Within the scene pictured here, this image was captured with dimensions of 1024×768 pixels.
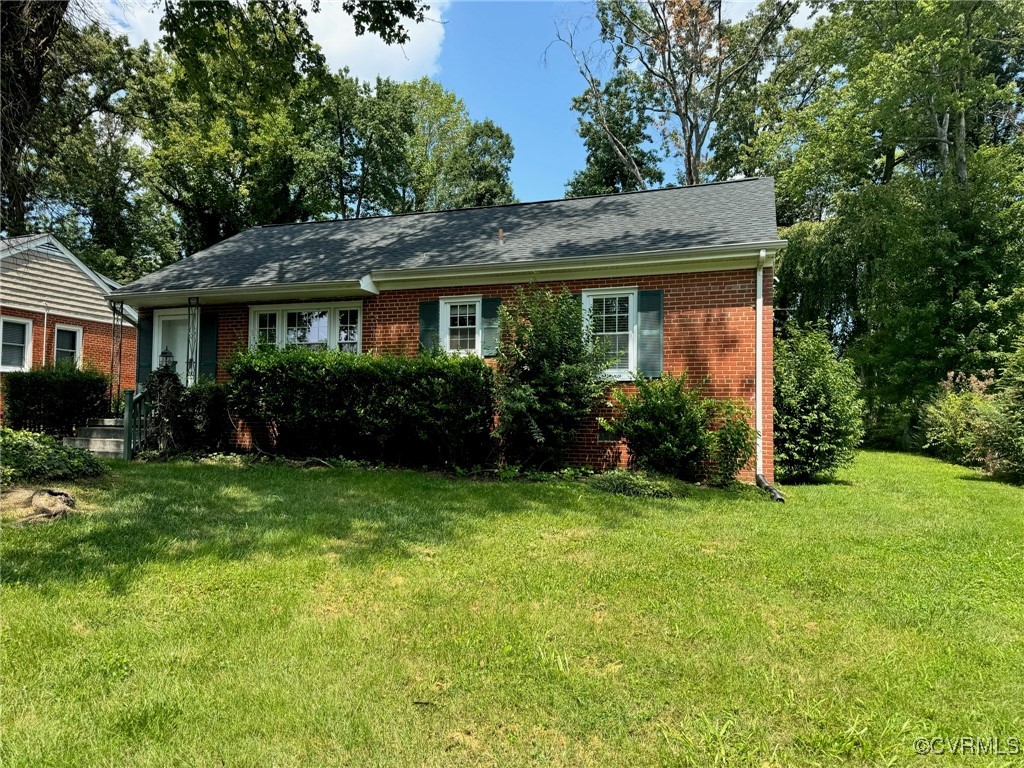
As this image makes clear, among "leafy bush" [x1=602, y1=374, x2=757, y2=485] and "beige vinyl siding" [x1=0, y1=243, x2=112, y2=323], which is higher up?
"beige vinyl siding" [x1=0, y1=243, x2=112, y2=323]

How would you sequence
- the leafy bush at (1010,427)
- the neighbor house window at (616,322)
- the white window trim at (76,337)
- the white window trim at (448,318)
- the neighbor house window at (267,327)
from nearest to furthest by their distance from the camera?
1. the neighbor house window at (616,322)
2. the leafy bush at (1010,427)
3. the white window trim at (448,318)
4. the neighbor house window at (267,327)
5. the white window trim at (76,337)

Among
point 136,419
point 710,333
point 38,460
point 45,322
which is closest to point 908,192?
point 710,333

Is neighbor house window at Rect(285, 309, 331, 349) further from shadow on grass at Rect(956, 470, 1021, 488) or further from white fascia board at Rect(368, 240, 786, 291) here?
shadow on grass at Rect(956, 470, 1021, 488)

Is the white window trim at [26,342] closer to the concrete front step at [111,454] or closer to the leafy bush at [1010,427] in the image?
the concrete front step at [111,454]

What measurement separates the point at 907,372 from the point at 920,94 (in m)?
8.63

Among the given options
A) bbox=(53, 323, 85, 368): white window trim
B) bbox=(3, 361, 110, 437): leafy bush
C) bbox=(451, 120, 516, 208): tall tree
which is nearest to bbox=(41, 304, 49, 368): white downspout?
bbox=(53, 323, 85, 368): white window trim

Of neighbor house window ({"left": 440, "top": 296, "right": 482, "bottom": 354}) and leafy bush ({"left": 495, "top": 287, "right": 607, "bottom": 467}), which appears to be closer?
leafy bush ({"left": 495, "top": 287, "right": 607, "bottom": 467})

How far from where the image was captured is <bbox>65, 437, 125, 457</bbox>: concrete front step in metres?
10.5

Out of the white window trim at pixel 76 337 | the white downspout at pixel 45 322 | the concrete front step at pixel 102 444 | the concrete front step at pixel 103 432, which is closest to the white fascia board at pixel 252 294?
the concrete front step at pixel 103 432

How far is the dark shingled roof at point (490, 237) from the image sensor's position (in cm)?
962

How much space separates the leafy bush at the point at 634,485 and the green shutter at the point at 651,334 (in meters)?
2.00

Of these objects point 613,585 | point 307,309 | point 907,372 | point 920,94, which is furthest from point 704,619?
point 920,94

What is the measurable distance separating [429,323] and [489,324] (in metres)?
1.13

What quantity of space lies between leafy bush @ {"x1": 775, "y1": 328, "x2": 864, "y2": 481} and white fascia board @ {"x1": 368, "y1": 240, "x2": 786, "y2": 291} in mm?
1884
